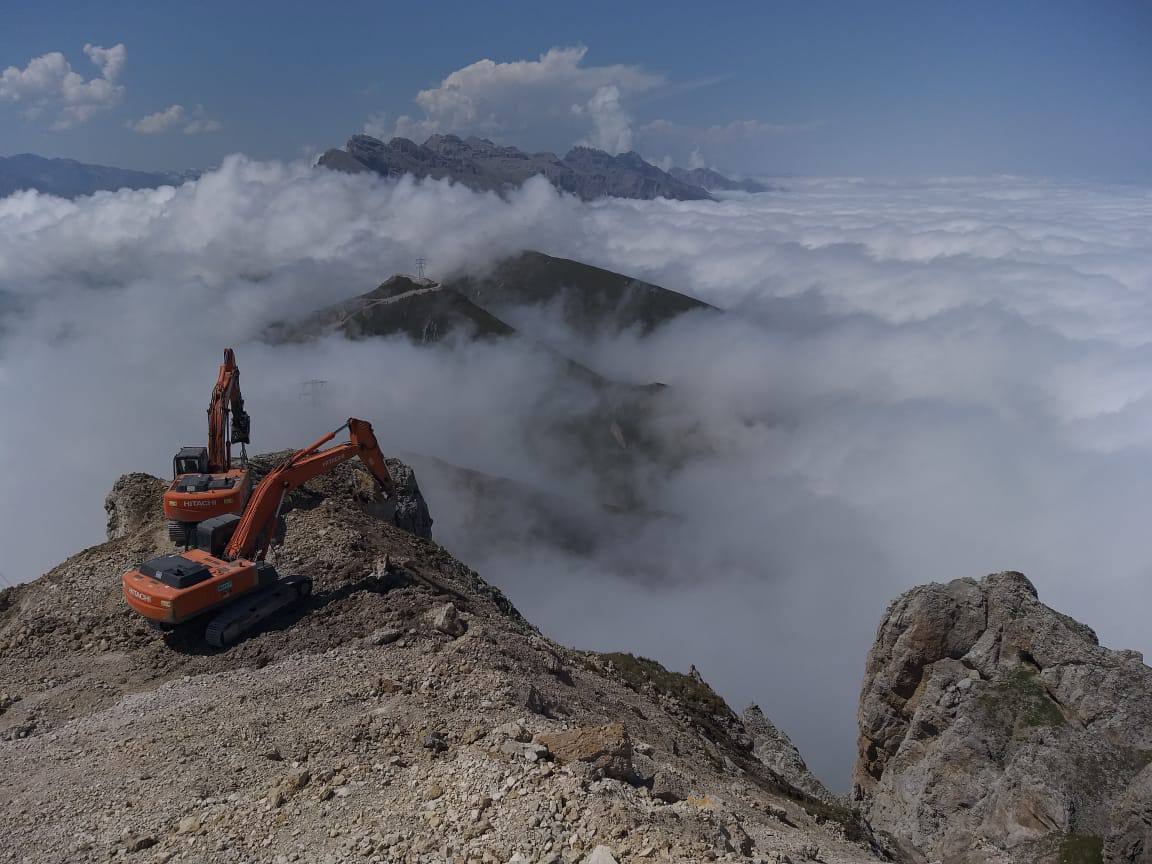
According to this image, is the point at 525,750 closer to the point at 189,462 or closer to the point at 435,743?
the point at 435,743

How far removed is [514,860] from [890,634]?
26029mm

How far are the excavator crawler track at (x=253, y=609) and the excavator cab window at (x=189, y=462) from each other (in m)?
9.19

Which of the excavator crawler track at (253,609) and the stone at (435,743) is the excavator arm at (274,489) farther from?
the stone at (435,743)

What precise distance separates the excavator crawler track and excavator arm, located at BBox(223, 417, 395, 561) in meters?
1.98

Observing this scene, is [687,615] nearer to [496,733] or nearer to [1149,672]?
[1149,672]

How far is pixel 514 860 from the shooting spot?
38.6 ft

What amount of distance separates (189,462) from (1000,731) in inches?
1278

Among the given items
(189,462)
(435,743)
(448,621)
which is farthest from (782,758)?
(189,462)

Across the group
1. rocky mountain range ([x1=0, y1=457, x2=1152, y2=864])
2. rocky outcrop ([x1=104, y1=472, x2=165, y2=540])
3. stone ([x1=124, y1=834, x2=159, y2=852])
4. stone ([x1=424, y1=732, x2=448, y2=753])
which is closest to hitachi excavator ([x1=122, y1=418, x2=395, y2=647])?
rocky mountain range ([x1=0, y1=457, x2=1152, y2=864])

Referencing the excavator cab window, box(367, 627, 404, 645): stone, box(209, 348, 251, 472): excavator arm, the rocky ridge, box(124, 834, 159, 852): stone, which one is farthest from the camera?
box(209, 348, 251, 472): excavator arm

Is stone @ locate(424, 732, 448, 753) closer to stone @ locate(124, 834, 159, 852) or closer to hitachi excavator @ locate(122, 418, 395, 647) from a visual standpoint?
stone @ locate(124, 834, 159, 852)

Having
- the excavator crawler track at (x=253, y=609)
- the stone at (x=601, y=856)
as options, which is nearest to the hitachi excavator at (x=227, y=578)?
the excavator crawler track at (x=253, y=609)

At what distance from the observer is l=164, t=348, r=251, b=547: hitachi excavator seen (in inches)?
1136

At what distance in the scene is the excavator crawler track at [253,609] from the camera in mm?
23719
